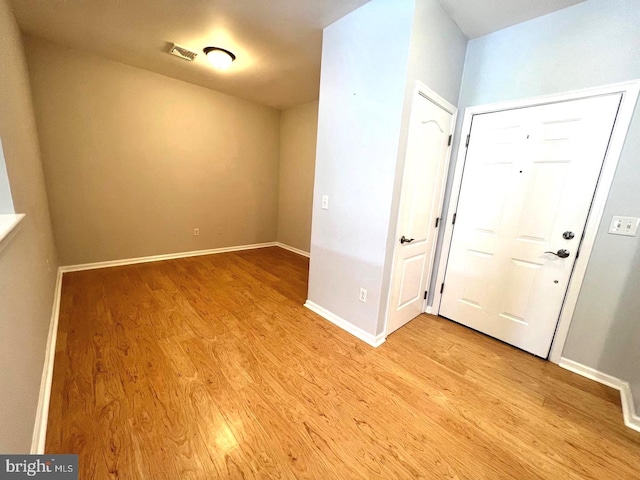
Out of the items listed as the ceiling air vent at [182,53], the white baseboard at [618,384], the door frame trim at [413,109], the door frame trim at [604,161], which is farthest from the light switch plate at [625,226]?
the ceiling air vent at [182,53]

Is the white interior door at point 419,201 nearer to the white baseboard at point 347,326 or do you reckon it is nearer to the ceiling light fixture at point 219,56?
the white baseboard at point 347,326

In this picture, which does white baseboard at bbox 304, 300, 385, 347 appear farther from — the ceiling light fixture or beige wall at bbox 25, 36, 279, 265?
the ceiling light fixture

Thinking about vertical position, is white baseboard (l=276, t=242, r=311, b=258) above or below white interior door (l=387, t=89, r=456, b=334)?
below

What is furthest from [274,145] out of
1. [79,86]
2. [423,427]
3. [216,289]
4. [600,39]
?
[423,427]

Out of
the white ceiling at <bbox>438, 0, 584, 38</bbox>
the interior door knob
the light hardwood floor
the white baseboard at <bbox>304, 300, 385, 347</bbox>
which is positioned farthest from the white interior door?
the interior door knob

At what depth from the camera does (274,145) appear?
4.68 meters

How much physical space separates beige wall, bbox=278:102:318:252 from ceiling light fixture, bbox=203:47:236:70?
162 cm

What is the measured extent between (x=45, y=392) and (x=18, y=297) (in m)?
0.62

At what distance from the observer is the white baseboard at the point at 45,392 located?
1.12 metres

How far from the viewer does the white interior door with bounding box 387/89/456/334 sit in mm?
1900

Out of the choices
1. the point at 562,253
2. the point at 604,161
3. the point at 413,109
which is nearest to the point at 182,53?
the point at 413,109

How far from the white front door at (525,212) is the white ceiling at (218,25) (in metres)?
0.75

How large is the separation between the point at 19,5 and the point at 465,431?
454 centimetres

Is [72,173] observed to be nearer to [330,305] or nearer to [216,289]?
[216,289]
